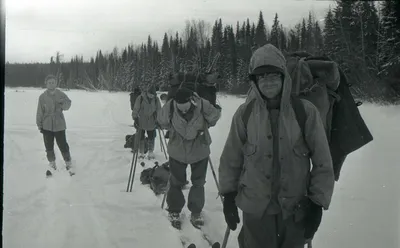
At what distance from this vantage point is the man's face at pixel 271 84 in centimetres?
184

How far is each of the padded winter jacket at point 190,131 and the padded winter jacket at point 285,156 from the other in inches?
60.6

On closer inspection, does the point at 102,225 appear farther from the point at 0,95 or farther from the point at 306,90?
the point at 306,90

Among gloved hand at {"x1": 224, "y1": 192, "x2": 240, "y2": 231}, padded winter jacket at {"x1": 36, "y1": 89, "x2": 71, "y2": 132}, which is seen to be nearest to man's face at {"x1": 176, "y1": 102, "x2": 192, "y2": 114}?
gloved hand at {"x1": 224, "y1": 192, "x2": 240, "y2": 231}

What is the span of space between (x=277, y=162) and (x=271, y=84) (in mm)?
456

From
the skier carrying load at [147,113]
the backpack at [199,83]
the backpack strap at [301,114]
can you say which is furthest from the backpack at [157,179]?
the backpack strap at [301,114]

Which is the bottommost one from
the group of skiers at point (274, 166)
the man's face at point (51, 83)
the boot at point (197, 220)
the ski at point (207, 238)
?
the ski at point (207, 238)

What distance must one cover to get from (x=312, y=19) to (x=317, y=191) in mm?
1864

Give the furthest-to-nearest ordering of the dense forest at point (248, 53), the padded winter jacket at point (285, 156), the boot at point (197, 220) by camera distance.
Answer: the boot at point (197, 220), the dense forest at point (248, 53), the padded winter jacket at point (285, 156)

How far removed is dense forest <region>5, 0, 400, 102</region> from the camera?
8.07 feet

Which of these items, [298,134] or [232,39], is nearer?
[298,134]

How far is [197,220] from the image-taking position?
3.52m

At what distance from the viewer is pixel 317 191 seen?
1.76 meters

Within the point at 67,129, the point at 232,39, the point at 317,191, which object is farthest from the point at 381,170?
the point at 67,129

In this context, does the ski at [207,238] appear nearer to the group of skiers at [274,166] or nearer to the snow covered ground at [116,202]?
the snow covered ground at [116,202]
